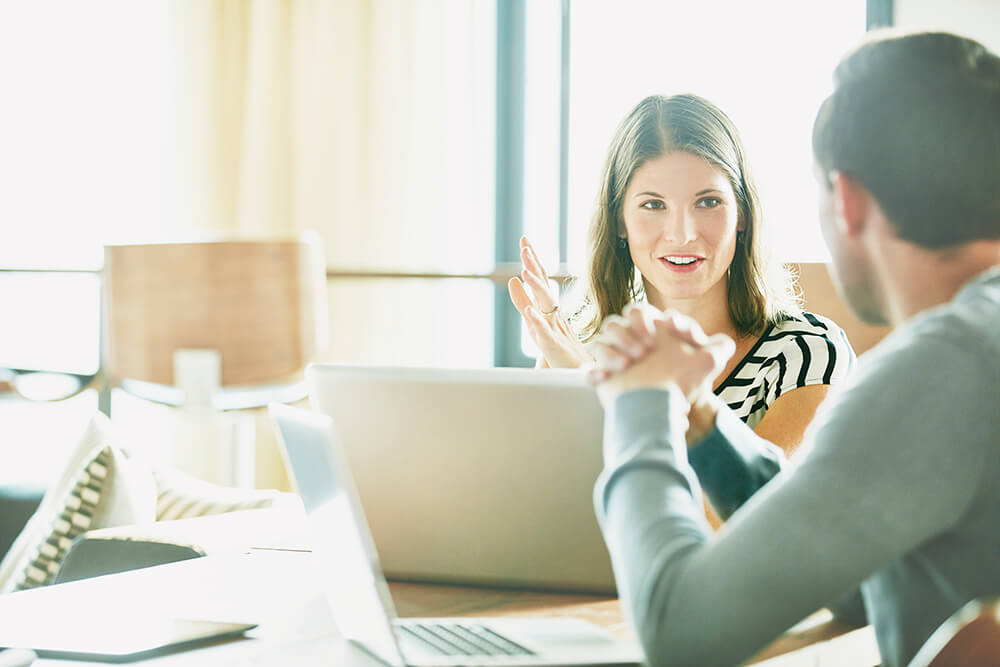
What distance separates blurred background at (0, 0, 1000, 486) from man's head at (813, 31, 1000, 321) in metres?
3.05

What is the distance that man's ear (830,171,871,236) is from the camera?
84 centimetres

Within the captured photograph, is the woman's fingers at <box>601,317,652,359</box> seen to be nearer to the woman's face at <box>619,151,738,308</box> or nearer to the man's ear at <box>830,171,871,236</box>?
the man's ear at <box>830,171,871,236</box>

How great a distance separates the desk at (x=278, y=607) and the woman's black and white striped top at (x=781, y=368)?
716mm

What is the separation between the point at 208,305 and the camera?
2596 mm

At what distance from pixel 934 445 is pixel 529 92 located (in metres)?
3.58

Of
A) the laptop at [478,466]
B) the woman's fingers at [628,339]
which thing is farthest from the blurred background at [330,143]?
the woman's fingers at [628,339]

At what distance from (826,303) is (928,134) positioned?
1392 millimetres

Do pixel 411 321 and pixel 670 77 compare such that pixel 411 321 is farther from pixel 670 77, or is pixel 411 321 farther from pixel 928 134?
pixel 928 134

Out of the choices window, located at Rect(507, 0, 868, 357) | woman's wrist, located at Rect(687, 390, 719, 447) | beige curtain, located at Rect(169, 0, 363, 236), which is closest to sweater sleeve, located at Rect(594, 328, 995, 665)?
woman's wrist, located at Rect(687, 390, 719, 447)

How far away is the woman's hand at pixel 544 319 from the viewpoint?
5.36ft

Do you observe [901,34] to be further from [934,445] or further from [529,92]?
[529,92]

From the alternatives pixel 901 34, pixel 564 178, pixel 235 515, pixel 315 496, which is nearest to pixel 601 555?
pixel 315 496

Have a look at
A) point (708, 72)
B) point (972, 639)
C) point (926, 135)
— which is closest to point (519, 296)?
point (926, 135)

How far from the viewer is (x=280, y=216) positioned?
13.9ft
